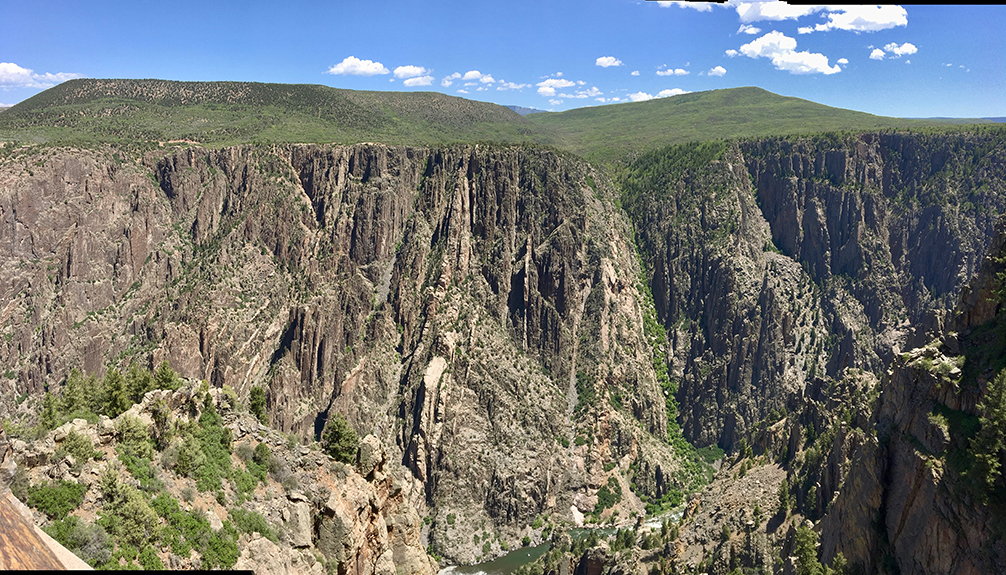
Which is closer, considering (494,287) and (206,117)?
(494,287)

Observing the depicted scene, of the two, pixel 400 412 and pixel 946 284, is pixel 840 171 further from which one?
pixel 400 412

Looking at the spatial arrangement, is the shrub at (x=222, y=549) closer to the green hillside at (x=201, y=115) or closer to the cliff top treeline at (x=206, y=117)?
the cliff top treeline at (x=206, y=117)

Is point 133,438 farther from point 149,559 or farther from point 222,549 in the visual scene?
point 149,559

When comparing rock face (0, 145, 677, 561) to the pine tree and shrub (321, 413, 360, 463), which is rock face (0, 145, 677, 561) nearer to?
shrub (321, 413, 360, 463)

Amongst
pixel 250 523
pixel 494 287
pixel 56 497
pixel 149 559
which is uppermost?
pixel 56 497

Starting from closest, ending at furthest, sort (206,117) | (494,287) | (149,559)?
(149,559) < (494,287) < (206,117)

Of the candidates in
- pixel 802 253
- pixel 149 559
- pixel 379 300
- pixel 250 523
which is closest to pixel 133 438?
pixel 250 523

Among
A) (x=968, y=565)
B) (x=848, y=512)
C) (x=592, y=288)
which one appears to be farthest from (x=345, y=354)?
(x=968, y=565)

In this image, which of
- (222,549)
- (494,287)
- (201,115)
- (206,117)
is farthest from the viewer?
(201,115)

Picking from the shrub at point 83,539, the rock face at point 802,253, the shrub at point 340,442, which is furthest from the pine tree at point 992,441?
the rock face at point 802,253
